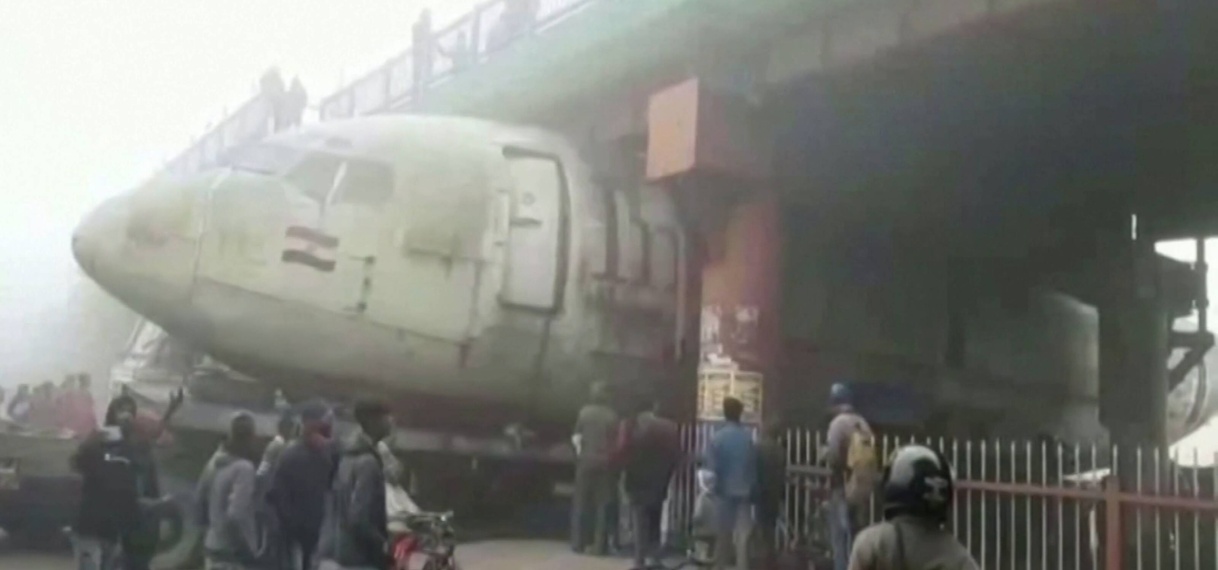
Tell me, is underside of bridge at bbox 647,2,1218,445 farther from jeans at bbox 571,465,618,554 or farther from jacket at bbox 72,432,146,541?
jacket at bbox 72,432,146,541

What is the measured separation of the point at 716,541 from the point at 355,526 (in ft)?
15.4

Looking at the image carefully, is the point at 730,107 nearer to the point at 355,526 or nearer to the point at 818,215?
the point at 818,215

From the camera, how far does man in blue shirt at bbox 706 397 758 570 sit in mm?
8914

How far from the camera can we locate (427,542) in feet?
23.4

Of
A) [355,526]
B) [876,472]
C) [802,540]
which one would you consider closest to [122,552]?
Answer: [355,526]

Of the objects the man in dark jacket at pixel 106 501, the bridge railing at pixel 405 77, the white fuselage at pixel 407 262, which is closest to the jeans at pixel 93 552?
the man in dark jacket at pixel 106 501

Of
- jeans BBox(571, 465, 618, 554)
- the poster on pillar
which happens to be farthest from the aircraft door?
the poster on pillar

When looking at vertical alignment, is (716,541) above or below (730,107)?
below

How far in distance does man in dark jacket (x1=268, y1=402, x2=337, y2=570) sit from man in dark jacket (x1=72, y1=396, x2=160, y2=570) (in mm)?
1014

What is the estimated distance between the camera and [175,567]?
367 inches

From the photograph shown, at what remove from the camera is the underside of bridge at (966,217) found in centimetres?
1112

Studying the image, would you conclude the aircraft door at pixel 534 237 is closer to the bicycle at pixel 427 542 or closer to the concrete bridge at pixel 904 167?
the concrete bridge at pixel 904 167

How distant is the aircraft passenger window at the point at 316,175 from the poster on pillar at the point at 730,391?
4009 millimetres

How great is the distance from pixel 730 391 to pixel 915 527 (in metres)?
8.18
